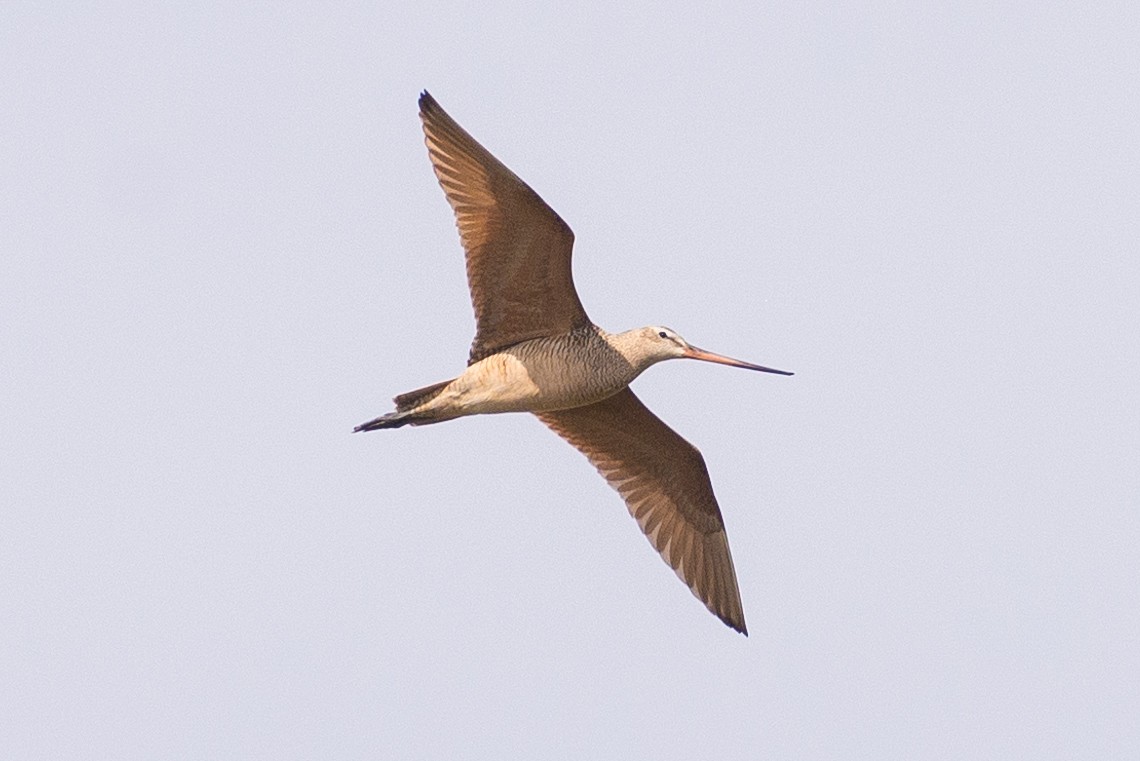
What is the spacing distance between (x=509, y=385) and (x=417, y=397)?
2.01 ft

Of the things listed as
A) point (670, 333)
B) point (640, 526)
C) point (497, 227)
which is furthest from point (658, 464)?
point (497, 227)

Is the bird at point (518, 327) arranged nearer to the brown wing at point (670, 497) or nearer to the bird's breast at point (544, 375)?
the bird's breast at point (544, 375)

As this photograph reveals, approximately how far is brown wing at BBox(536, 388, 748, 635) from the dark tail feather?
148cm

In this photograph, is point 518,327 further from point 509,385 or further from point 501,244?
point 501,244

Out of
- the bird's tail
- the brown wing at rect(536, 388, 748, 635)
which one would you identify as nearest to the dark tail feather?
the bird's tail

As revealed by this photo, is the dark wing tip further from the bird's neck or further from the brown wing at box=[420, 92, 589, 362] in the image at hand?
the bird's neck

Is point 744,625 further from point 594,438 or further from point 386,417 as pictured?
point 386,417

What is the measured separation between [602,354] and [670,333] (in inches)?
19.8

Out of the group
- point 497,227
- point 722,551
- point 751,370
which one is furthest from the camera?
point 722,551

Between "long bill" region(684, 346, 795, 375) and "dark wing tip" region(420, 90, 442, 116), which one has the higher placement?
"dark wing tip" region(420, 90, 442, 116)

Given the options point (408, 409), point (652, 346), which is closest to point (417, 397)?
point (408, 409)

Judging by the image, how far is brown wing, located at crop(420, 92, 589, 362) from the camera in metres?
12.5

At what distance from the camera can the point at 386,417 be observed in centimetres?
1296

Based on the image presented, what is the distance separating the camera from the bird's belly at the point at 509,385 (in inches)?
509
